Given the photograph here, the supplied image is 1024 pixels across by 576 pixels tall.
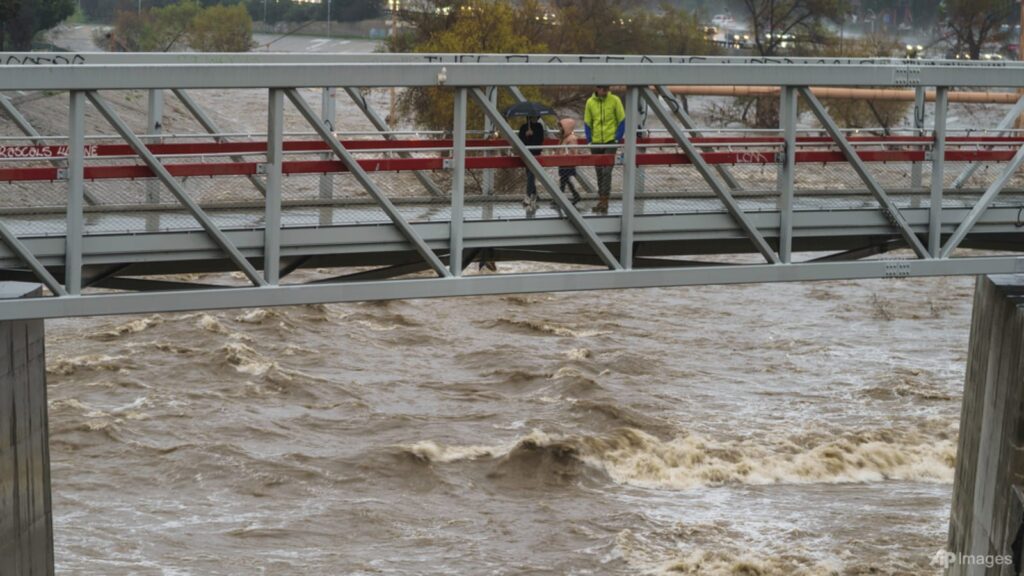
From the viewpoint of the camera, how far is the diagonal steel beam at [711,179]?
50.0 ft

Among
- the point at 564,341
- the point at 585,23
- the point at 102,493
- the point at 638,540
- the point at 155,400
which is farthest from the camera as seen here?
the point at 585,23

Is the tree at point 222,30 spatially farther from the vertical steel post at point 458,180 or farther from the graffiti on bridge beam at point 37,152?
the vertical steel post at point 458,180

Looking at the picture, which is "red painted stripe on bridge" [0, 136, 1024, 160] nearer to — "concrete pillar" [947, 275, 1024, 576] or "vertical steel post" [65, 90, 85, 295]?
→ "vertical steel post" [65, 90, 85, 295]

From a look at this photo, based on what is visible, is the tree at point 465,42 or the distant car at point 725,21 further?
the distant car at point 725,21

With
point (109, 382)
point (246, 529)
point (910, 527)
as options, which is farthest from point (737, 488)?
point (109, 382)

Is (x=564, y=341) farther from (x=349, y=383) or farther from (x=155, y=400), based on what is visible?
(x=155, y=400)

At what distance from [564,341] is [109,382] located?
8.83 metres

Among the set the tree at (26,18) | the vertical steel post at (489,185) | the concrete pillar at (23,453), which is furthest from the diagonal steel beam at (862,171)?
the tree at (26,18)

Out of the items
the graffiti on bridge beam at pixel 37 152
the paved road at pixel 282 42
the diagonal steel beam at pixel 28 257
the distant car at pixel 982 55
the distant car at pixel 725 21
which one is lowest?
the paved road at pixel 282 42

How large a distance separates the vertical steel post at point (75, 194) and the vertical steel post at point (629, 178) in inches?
180

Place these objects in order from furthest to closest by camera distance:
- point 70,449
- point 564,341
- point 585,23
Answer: point 585,23 → point 564,341 → point 70,449

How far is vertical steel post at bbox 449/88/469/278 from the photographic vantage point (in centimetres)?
1472

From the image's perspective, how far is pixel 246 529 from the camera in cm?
2200

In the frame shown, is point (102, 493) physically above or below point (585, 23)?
below
